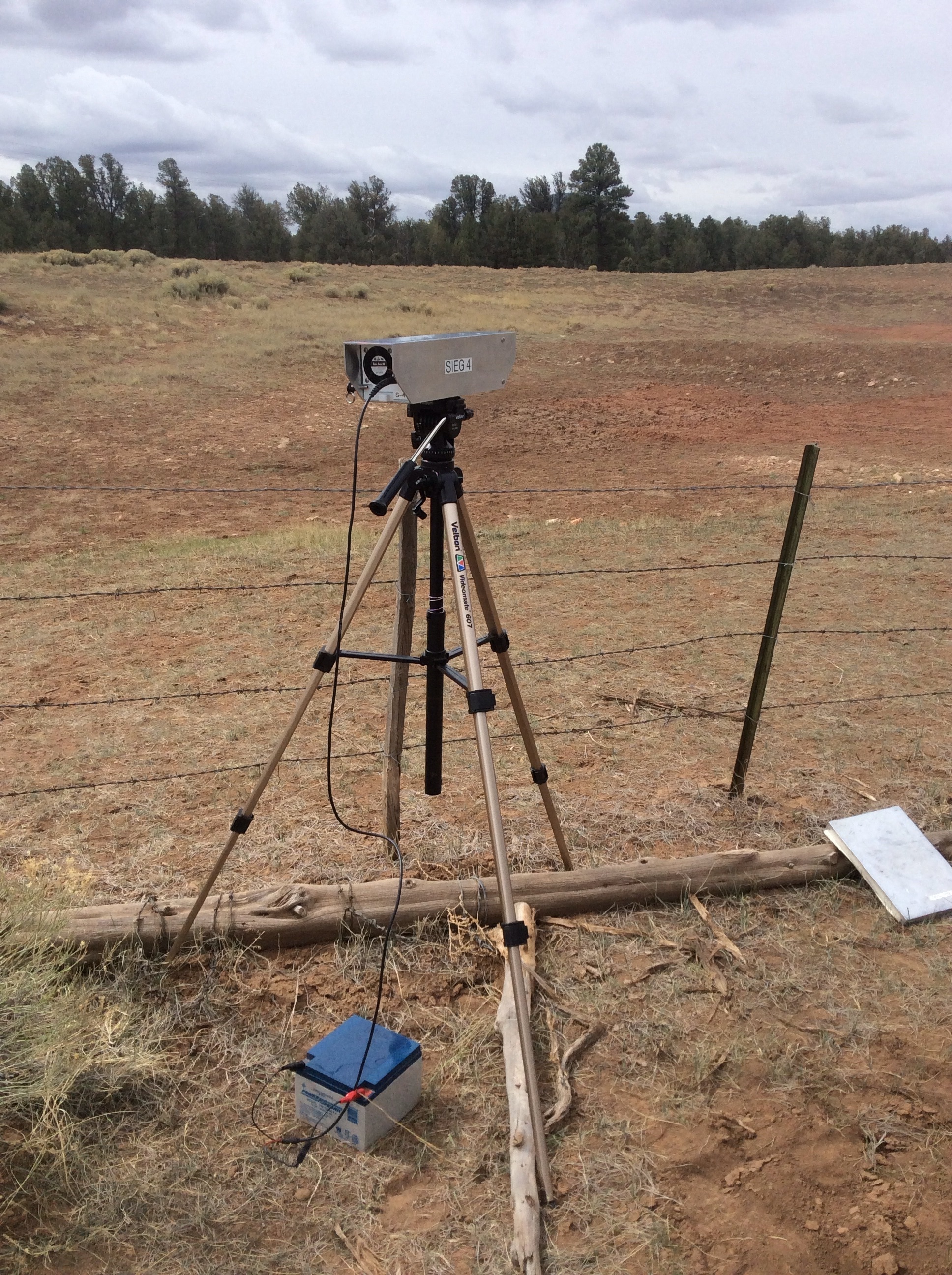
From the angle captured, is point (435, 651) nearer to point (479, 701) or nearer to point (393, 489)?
point (479, 701)

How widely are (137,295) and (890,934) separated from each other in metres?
22.6

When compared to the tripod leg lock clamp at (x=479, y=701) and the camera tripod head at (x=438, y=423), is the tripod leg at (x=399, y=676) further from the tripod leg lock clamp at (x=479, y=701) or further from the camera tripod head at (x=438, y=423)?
the tripod leg lock clamp at (x=479, y=701)

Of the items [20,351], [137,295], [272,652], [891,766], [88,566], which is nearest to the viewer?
[891,766]

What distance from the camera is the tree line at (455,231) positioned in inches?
1726

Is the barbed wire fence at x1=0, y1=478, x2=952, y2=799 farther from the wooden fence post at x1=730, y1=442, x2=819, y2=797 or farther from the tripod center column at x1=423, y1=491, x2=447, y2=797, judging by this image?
the tripod center column at x1=423, y1=491, x2=447, y2=797

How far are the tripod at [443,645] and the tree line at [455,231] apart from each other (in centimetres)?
4163

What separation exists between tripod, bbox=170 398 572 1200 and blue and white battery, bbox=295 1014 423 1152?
0.31 m

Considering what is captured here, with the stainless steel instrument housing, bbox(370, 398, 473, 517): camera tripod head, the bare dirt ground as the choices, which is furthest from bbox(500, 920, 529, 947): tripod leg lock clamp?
the stainless steel instrument housing

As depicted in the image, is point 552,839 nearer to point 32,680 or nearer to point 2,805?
point 2,805

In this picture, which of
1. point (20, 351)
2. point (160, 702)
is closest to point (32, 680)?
point (160, 702)

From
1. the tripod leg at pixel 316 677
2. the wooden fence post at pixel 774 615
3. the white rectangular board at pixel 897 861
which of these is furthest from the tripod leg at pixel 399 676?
the white rectangular board at pixel 897 861

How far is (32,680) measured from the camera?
203 inches

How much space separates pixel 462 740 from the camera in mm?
4184

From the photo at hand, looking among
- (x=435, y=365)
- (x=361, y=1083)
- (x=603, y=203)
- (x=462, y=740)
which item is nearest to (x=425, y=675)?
(x=462, y=740)
